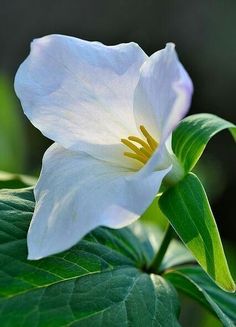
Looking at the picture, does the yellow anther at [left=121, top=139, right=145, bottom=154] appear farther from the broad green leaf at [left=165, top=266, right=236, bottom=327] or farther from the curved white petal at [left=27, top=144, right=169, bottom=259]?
the broad green leaf at [left=165, top=266, right=236, bottom=327]

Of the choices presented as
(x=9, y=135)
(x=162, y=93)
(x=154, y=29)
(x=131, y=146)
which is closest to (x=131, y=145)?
(x=131, y=146)

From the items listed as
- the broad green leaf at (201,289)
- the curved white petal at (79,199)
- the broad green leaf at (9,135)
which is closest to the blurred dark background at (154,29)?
the broad green leaf at (9,135)

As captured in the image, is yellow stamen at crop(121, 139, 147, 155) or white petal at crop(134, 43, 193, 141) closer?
white petal at crop(134, 43, 193, 141)

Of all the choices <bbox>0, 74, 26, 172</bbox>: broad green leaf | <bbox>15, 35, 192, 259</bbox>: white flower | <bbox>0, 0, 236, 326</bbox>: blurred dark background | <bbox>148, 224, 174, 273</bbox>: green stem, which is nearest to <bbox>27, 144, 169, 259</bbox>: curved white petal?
<bbox>15, 35, 192, 259</bbox>: white flower

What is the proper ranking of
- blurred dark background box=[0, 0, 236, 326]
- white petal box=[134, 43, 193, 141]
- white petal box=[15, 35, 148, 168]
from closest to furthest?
white petal box=[134, 43, 193, 141]
white petal box=[15, 35, 148, 168]
blurred dark background box=[0, 0, 236, 326]

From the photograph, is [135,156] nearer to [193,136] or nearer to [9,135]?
[193,136]
